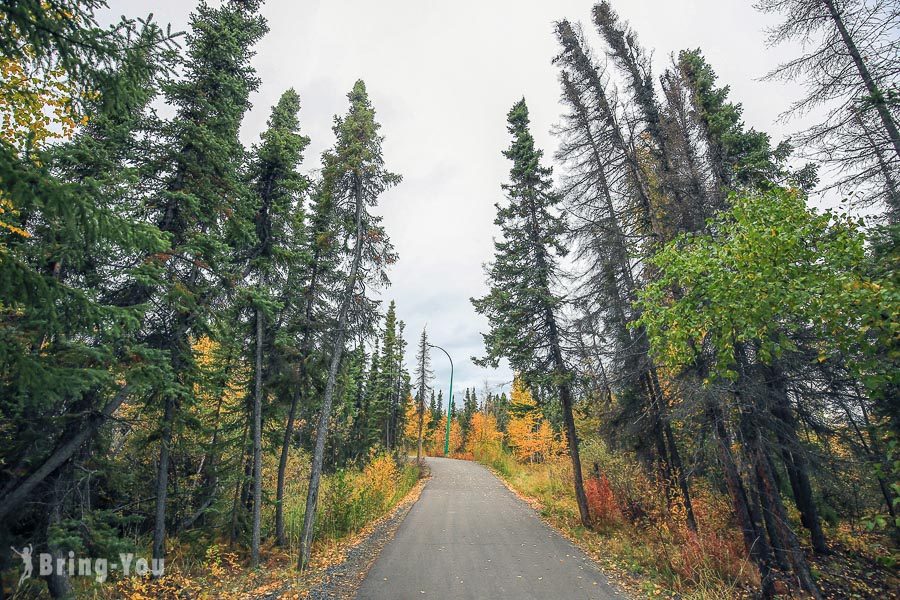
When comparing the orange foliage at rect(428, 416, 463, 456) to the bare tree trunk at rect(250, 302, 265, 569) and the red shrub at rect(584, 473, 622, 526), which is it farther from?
the bare tree trunk at rect(250, 302, 265, 569)

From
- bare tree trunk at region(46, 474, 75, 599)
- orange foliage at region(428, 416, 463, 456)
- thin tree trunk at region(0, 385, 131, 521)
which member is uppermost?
thin tree trunk at region(0, 385, 131, 521)

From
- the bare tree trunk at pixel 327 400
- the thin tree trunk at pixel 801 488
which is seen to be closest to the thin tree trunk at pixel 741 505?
the thin tree trunk at pixel 801 488

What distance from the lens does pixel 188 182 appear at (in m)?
8.36

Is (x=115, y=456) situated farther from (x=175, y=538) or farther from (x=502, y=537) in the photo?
(x=502, y=537)

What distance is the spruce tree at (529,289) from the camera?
1405 centimetres

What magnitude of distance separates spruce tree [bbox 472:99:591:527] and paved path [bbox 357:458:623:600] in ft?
11.4

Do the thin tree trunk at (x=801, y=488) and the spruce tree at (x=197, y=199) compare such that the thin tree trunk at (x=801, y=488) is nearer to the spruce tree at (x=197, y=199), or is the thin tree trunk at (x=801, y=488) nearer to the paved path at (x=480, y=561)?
the paved path at (x=480, y=561)

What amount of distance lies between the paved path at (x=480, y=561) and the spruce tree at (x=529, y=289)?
3464mm

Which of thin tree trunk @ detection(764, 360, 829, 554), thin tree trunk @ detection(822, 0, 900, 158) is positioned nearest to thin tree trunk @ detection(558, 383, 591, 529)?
thin tree trunk @ detection(764, 360, 829, 554)

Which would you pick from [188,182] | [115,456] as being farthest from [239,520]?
[188,182]

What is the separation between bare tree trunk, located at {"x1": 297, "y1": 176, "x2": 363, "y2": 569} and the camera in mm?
9992

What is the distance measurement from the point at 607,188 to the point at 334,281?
1043cm

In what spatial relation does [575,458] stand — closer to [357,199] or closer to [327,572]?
[327,572]

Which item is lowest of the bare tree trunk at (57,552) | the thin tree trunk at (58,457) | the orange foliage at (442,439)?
the orange foliage at (442,439)
